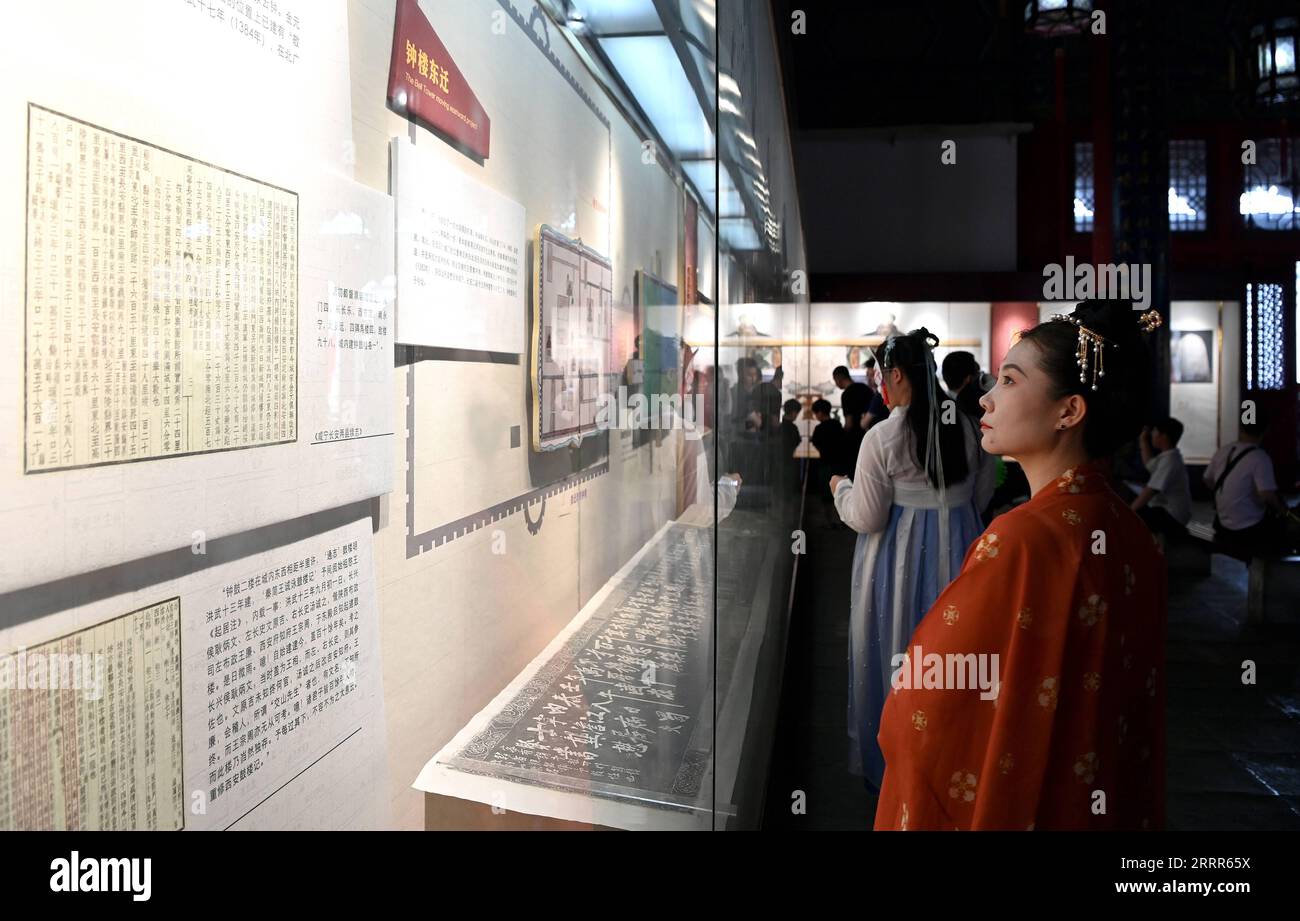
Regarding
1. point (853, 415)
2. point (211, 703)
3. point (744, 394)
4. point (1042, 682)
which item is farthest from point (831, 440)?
point (211, 703)

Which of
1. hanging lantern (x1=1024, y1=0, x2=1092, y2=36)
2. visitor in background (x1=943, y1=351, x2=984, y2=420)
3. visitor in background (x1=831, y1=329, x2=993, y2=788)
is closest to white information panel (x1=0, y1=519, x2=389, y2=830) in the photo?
visitor in background (x1=831, y1=329, x2=993, y2=788)

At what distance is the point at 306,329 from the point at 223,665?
0.66ft

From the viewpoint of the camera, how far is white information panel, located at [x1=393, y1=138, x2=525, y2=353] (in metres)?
0.66

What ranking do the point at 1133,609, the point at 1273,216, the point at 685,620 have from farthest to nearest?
the point at 1273,216
the point at 1133,609
the point at 685,620

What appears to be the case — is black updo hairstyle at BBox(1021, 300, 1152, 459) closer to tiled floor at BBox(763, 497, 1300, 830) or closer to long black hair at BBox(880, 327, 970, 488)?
long black hair at BBox(880, 327, 970, 488)

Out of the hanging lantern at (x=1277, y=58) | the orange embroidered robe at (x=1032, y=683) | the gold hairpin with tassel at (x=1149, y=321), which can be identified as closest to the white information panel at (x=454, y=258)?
the orange embroidered robe at (x=1032, y=683)

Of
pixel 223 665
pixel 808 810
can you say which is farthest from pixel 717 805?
pixel 808 810

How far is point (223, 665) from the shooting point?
0.52 m

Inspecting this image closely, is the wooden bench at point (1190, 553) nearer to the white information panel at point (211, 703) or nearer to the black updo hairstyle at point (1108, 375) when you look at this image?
the black updo hairstyle at point (1108, 375)

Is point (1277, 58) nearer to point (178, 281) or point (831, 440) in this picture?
point (831, 440)

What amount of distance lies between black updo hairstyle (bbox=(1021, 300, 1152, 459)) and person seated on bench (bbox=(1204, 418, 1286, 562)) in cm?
448

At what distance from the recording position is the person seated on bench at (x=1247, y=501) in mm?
5191

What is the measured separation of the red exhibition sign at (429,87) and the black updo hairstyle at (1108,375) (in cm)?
99

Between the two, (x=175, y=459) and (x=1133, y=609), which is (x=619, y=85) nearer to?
(x=175, y=459)
